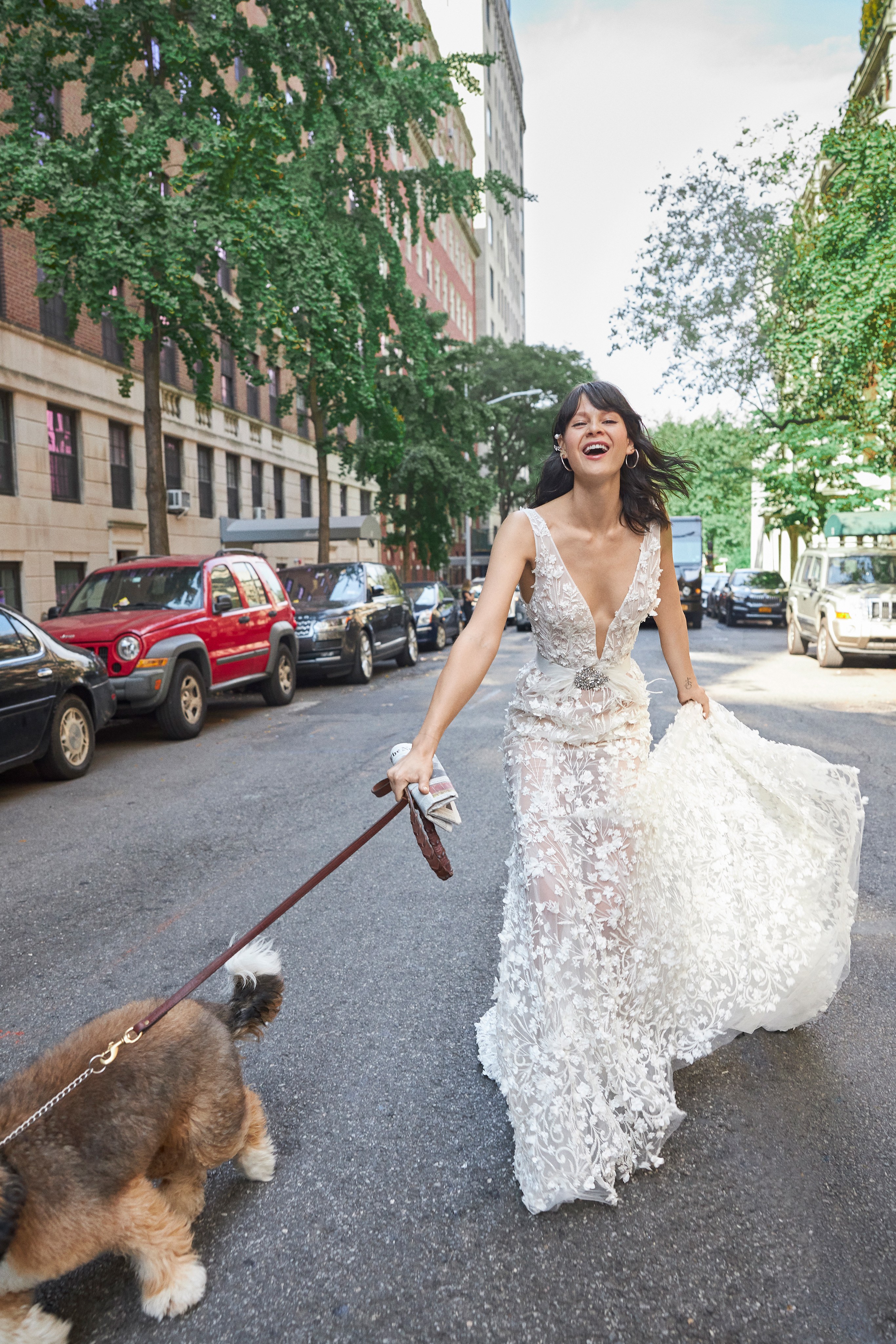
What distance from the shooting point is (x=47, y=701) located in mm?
8180

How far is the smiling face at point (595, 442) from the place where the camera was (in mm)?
2941

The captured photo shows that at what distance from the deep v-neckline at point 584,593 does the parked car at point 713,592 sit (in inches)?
1428

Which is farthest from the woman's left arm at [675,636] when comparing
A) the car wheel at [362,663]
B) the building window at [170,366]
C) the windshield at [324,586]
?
the building window at [170,366]

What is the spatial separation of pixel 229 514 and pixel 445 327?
1520 inches

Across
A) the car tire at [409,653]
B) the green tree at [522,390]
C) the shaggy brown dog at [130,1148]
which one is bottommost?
the car tire at [409,653]

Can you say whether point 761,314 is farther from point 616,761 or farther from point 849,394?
point 616,761

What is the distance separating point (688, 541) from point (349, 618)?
70.3 ft

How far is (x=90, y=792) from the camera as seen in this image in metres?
8.14

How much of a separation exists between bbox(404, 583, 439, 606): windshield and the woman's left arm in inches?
785

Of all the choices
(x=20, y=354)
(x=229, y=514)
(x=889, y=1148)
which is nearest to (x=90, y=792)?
(x=889, y=1148)

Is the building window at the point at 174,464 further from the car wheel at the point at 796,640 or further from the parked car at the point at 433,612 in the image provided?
the car wheel at the point at 796,640

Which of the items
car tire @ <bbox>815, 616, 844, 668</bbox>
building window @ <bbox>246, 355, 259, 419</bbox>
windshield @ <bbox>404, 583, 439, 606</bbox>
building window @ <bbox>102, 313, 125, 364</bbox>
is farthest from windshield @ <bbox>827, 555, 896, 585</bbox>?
building window @ <bbox>246, 355, 259, 419</bbox>

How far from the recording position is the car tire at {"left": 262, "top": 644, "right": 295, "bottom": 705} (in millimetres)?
13242

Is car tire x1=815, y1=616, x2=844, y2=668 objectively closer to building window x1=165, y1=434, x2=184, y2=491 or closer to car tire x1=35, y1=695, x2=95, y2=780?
car tire x1=35, y1=695, x2=95, y2=780
